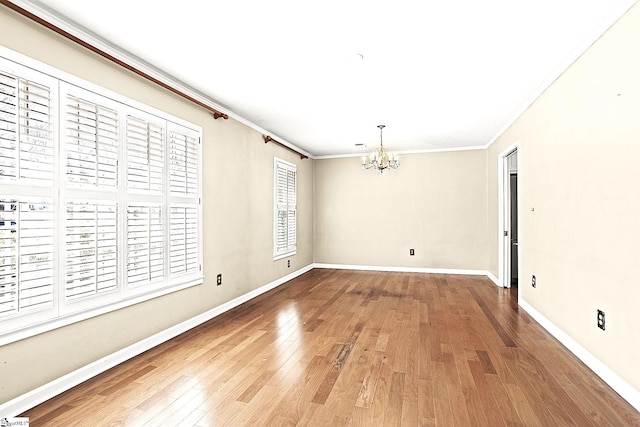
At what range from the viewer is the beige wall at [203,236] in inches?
83.1

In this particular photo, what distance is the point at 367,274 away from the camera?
22.1ft

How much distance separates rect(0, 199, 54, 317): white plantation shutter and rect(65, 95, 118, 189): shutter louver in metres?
0.35

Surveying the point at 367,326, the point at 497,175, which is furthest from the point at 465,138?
the point at 367,326

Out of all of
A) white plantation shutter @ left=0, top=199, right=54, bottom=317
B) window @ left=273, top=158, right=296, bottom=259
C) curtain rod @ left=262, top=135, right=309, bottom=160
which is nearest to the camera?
white plantation shutter @ left=0, top=199, right=54, bottom=317

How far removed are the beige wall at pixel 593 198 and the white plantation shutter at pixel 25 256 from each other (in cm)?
382

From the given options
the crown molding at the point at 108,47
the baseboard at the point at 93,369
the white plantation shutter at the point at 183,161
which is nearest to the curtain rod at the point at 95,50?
the crown molding at the point at 108,47

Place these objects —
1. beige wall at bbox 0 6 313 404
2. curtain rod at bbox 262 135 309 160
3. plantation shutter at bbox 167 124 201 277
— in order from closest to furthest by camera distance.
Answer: beige wall at bbox 0 6 313 404 < plantation shutter at bbox 167 124 201 277 < curtain rod at bbox 262 135 309 160

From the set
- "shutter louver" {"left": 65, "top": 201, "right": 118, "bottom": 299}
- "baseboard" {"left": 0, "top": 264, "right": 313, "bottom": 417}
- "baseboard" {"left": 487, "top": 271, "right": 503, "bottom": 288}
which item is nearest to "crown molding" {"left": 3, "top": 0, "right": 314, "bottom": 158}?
"shutter louver" {"left": 65, "top": 201, "right": 118, "bottom": 299}

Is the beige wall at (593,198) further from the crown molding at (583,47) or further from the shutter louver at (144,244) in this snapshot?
the shutter louver at (144,244)

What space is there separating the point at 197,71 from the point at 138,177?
1.15 metres

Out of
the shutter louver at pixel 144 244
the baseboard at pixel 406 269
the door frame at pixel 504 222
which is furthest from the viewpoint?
the baseboard at pixel 406 269

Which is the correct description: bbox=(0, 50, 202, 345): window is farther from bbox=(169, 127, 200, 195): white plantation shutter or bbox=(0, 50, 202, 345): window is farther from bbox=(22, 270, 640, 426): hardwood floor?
bbox=(22, 270, 640, 426): hardwood floor

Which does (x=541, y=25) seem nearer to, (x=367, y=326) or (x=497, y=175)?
(x=367, y=326)

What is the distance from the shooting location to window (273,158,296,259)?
569 centimetres
